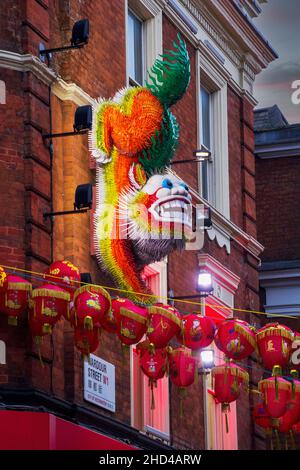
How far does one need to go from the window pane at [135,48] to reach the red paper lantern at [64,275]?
5.80 meters

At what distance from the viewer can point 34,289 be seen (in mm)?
24484

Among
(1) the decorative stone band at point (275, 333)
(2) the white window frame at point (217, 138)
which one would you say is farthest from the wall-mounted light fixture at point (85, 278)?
(2) the white window frame at point (217, 138)

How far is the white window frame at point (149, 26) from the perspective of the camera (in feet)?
101

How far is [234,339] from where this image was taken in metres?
26.5

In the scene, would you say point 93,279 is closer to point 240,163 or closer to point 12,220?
point 12,220

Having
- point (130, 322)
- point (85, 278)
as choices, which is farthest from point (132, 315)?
point (85, 278)

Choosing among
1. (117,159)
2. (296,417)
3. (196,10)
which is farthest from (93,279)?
(196,10)

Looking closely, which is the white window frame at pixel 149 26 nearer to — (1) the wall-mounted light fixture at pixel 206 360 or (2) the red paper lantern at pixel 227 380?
(1) the wall-mounted light fixture at pixel 206 360

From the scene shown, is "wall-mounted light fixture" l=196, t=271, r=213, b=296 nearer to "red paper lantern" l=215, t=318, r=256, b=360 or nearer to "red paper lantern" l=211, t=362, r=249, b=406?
"red paper lantern" l=211, t=362, r=249, b=406

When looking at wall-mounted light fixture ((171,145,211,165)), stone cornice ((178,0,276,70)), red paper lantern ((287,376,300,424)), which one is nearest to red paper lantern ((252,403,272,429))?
red paper lantern ((287,376,300,424))

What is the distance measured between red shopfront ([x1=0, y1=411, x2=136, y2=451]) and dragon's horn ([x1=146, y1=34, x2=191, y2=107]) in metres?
5.30

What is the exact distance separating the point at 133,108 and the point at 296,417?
4.95 meters

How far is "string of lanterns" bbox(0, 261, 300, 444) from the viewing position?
24406 mm

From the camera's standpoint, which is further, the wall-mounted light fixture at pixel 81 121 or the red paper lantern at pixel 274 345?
the red paper lantern at pixel 274 345
